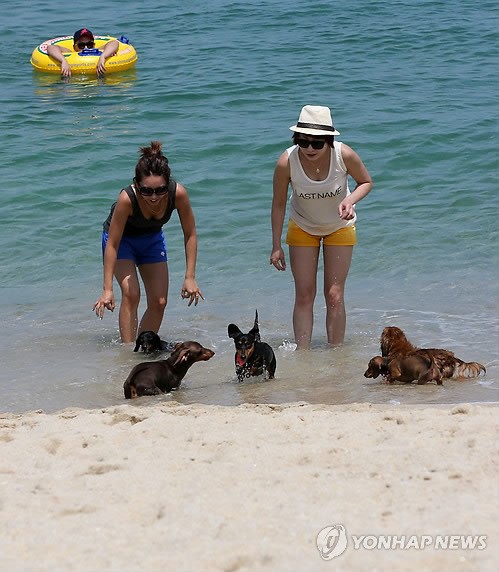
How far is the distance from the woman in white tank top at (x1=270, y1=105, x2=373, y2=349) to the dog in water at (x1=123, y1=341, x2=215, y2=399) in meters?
1.14

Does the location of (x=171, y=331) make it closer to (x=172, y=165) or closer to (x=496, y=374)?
(x=496, y=374)

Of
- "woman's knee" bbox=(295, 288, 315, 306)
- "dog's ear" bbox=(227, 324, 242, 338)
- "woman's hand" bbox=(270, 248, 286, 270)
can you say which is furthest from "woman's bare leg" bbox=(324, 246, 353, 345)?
"dog's ear" bbox=(227, 324, 242, 338)

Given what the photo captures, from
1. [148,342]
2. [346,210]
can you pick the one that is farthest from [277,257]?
[148,342]

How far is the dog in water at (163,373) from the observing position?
6.75 m

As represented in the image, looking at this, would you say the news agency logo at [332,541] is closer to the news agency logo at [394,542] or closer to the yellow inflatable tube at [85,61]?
the news agency logo at [394,542]

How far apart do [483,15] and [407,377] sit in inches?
667

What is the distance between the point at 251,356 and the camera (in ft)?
22.5

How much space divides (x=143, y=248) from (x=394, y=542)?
14.9 ft

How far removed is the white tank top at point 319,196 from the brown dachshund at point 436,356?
3.37ft

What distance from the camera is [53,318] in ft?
30.0

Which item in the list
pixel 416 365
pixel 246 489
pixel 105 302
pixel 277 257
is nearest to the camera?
pixel 246 489

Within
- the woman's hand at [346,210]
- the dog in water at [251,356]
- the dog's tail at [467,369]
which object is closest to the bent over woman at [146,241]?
the dog in water at [251,356]

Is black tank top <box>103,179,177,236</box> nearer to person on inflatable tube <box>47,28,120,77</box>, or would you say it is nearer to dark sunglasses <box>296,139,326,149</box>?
dark sunglasses <box>296,139,326,149</box>

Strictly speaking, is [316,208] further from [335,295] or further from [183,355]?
[183,355]
